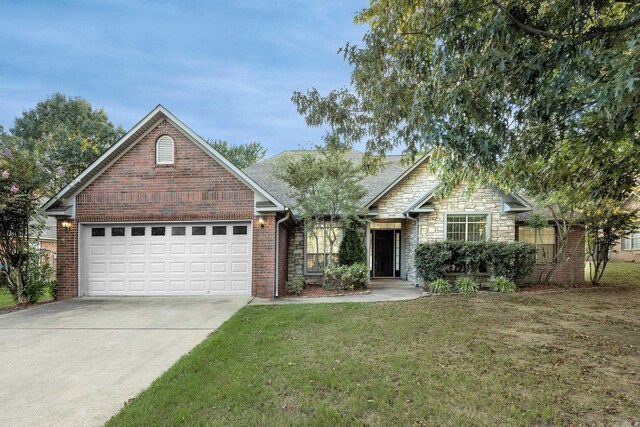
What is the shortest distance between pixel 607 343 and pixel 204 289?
9.76m

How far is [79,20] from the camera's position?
12.7 meters

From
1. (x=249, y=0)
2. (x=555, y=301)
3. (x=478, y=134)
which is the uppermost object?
(x=249, y=0)

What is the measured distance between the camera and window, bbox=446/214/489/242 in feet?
41.1

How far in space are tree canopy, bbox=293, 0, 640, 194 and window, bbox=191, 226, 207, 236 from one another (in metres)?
6.37

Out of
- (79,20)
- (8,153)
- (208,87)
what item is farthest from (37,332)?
(208,87)

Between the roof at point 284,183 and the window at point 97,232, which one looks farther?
the roof at point 284,183

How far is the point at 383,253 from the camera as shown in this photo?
15.5 metres

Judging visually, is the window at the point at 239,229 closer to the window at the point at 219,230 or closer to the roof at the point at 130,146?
the window at the point at 219,230

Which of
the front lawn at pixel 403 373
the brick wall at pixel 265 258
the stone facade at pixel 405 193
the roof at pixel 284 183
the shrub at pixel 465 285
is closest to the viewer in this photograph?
the front lawn at pixel 403 373

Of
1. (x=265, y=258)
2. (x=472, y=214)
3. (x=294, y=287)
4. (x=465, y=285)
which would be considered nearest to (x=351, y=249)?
(x=294, y=287)

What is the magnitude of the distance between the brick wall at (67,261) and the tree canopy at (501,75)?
31.7 ft

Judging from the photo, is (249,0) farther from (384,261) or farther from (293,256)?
(384,261)

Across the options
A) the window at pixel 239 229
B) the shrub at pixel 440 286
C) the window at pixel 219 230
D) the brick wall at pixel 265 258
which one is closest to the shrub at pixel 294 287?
A: the brick wall at pixel 265 258

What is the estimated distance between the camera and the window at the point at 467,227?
12516mm
